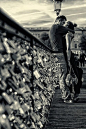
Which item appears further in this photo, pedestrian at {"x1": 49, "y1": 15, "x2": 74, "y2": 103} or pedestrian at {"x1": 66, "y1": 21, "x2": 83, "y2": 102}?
pedestrian at {"x1": 49, "y1": 15, "x2": 74, "y2": 103}

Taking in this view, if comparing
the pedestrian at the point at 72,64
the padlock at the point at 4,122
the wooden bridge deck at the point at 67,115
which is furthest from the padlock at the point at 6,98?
the pedestrian at the point at 72,64

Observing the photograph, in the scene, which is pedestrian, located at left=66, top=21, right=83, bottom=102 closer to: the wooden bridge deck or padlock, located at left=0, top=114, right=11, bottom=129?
the wooden bridge deck

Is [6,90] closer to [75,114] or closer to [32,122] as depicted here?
[32,122]

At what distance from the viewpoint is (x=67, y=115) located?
13.6 feet

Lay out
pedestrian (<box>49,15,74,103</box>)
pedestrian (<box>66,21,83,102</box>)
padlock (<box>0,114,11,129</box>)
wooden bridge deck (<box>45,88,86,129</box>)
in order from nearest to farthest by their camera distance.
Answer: padlock (<box>0,114,11,129</box>) < wooden bridge deck (<box>45,88,86,129</box>) < pedestrian (<box>66,21,83,102</box>) < pedestrian (<box>49,15,74,103</box>)

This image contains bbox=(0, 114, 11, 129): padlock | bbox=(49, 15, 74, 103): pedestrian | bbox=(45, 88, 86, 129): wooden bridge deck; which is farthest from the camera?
bbox=(49, 15, 74, 103): pedestrian

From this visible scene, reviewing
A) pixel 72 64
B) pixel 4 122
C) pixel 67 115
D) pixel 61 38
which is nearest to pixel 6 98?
pixel 4 122

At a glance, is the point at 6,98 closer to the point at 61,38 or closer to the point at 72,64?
the point at 72,64

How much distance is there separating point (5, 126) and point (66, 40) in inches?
153

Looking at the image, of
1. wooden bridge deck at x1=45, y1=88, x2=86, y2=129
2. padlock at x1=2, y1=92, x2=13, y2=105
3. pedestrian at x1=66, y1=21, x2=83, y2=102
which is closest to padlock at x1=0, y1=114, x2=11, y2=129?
padlock at x1=2, y1=92, x2=13, y2=105

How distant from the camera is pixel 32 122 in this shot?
232cm

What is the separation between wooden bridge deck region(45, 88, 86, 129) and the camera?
3.59 m

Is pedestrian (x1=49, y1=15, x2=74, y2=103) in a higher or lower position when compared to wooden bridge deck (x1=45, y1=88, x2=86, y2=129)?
higher

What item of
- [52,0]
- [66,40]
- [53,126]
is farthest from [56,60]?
[53,126]
